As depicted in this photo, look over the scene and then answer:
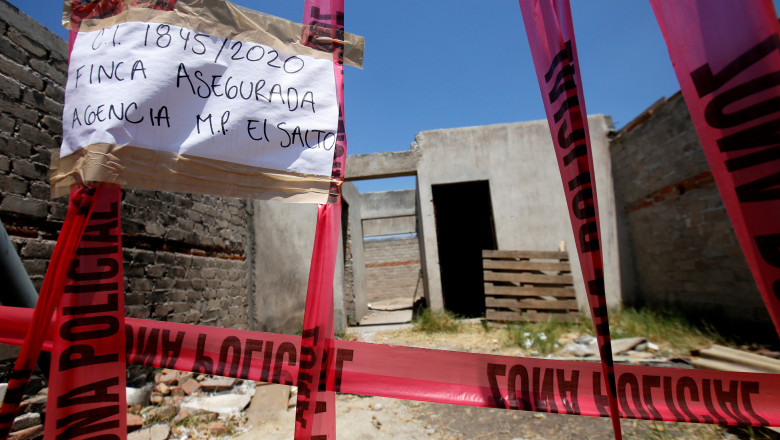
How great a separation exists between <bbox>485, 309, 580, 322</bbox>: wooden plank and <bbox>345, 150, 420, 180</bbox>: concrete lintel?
315 centimetres

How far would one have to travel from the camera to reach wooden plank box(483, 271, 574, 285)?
6473mm

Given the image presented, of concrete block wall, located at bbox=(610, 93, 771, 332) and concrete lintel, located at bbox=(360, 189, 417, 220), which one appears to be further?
concrete lintel, located at bbox=(360, 189, 417, 220)

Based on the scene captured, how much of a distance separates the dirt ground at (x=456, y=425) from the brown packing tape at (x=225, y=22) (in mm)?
2582

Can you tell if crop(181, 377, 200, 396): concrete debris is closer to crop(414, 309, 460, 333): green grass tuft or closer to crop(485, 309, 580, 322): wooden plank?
crop(414, 309, 460, 333): green grass tuft

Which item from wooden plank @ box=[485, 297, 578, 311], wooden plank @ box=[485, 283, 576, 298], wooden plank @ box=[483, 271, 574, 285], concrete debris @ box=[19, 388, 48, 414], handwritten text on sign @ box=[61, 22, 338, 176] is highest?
handwritten text on sign @ box=[61, 22, 338, 176]

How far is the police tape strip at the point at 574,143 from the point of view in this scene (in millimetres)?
971

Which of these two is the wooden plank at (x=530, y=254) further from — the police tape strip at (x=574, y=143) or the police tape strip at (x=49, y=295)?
the police tape strip at (x=49, y=295)

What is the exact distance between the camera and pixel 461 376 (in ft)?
A: 4.01

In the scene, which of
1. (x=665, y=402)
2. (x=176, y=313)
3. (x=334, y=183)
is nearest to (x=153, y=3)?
(x=334, y=183)

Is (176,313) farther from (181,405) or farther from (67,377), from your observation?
(67,377)

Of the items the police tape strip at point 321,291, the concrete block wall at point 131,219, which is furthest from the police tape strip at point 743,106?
the concrete block wall at point 131,219

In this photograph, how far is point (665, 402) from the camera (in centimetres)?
118

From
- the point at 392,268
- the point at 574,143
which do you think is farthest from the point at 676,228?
the point at 392,268

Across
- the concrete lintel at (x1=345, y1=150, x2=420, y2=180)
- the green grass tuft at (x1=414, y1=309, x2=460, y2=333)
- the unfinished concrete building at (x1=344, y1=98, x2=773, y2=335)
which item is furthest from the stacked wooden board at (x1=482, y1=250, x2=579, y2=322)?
the concrete lintel at (x1=345, y1=150, x2=420, y2=180)
